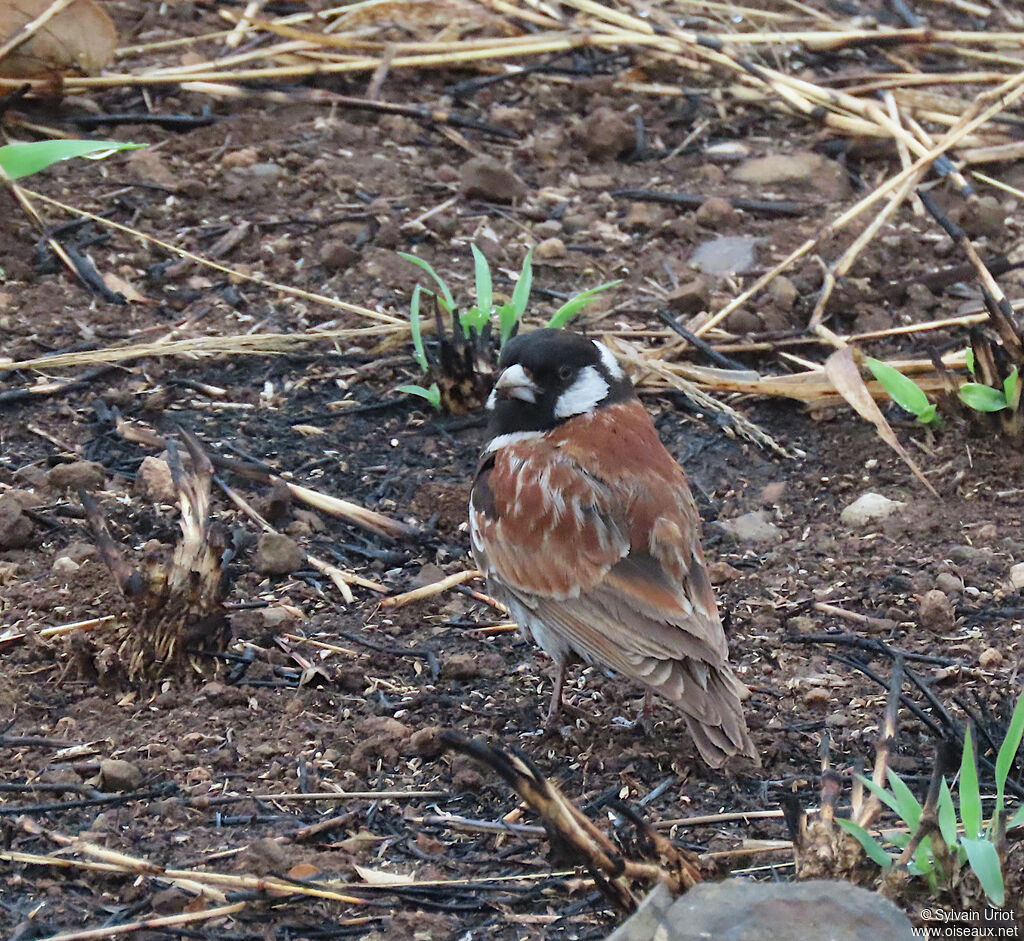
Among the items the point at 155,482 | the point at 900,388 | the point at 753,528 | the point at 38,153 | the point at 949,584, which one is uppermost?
the point at 38,153

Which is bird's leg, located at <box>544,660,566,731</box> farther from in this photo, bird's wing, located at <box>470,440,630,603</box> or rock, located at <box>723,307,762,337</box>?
rock, located at <box>723,307,762,337</box>

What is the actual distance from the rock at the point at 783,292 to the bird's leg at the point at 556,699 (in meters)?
2.60

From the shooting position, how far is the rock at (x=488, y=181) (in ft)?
22.6

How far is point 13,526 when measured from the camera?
473cm

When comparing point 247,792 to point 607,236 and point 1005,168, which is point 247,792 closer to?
point 607,236

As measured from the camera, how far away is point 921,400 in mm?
Answer: 5496

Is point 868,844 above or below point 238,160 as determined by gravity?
above

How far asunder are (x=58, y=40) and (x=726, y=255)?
3423 mm

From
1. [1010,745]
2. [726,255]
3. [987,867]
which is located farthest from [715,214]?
[987,867]

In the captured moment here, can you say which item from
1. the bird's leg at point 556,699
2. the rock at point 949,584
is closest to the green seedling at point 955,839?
the bird's leg at point 556,699

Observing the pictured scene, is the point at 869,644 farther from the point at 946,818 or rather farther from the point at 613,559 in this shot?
the point at 946,818

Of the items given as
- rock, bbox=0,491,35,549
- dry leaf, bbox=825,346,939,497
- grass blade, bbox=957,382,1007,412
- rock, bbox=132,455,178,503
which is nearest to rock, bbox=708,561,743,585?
dry leaf, bbox=825,346,939,497

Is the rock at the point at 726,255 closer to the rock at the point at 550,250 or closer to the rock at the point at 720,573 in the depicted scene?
the rock at the point at 550,250

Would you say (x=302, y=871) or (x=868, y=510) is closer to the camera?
(x=302, y=871)
